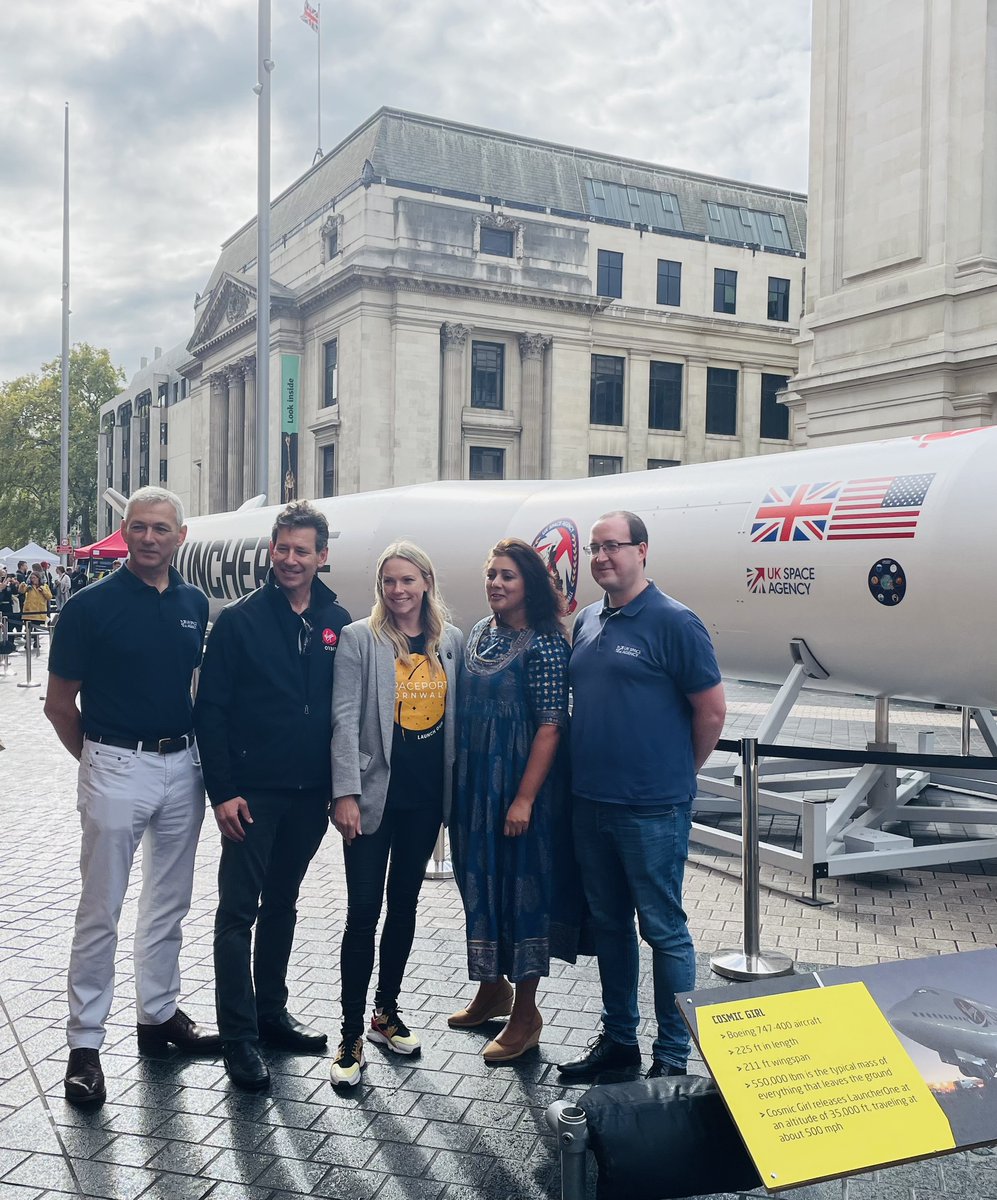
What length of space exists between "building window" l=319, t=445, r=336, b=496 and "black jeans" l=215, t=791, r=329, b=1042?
41.0 meters

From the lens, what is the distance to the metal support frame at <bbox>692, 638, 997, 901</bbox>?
22.1ft

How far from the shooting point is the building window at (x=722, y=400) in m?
48.6

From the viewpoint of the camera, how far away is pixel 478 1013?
4684 millimetres

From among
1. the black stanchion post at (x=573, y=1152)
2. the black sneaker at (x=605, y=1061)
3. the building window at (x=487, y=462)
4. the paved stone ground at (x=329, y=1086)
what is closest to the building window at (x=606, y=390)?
the building window at (x=487, y=462)

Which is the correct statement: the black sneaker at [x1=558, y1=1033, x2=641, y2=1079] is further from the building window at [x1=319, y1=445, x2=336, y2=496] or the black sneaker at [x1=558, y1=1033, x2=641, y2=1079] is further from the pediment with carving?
the pediment with carving

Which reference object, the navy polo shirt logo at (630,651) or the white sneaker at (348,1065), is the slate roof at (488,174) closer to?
the navy polo shirt logo at (630,651)

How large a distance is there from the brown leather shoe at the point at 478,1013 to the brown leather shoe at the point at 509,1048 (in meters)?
0.26

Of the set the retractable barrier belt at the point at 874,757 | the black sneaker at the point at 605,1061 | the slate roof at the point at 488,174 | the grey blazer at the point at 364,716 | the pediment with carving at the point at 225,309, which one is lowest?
the black sneaker at the point at 605,1061

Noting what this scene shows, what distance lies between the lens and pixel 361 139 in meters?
43.6

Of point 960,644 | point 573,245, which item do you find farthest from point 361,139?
point 960,644

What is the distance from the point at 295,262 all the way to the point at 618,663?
153ft

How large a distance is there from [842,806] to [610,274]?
139 ft

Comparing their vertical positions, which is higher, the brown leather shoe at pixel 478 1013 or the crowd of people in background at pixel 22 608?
the crowd of people in background at pixel 22 608

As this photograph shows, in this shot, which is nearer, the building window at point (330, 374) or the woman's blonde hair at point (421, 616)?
the woman's blonde hair at point (421, 616)
